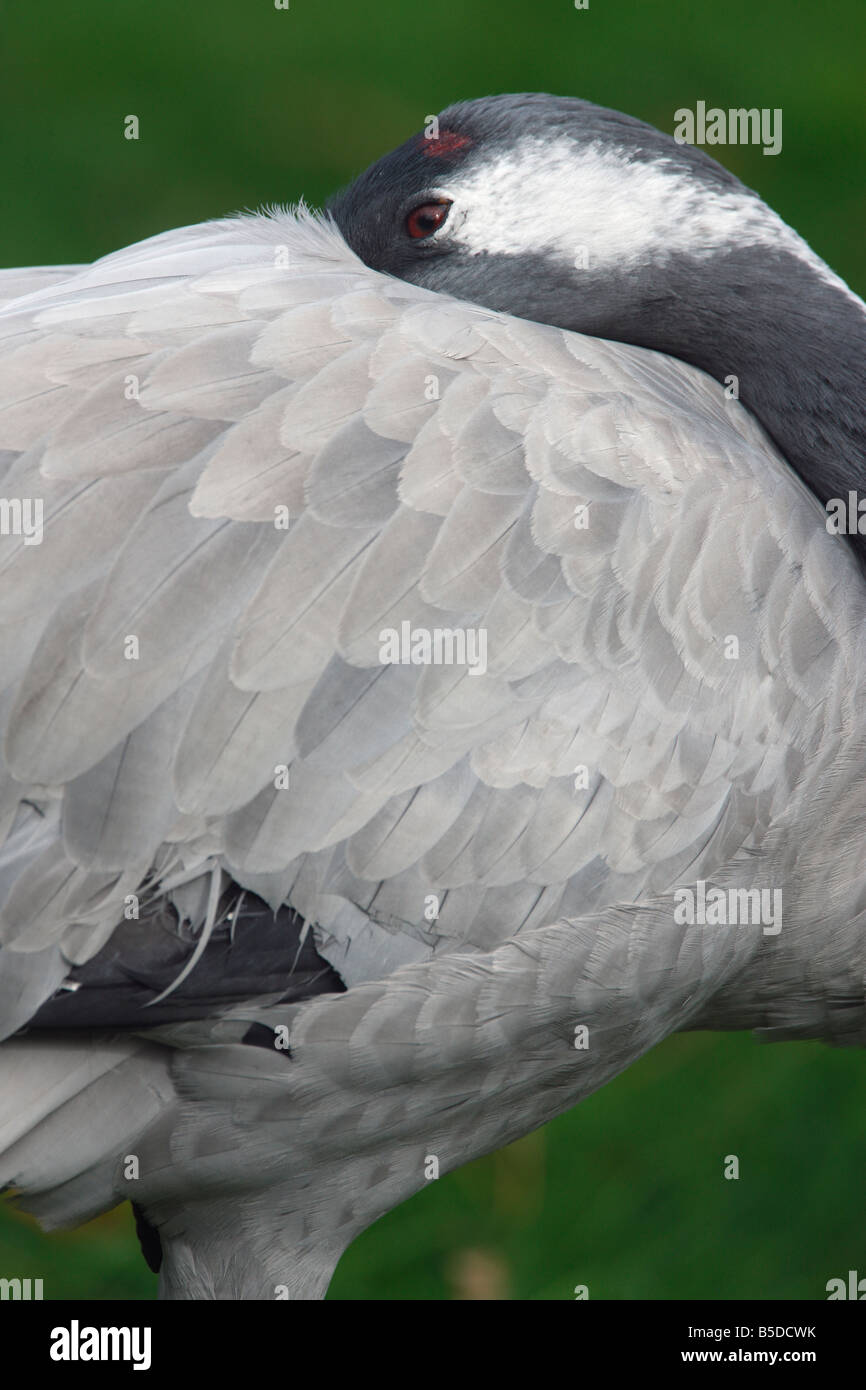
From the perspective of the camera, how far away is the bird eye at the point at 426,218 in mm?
2572

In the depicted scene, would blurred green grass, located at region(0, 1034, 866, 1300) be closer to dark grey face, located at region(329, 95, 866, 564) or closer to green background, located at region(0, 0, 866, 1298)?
green background, located at region(0, 0, 866, 1298)

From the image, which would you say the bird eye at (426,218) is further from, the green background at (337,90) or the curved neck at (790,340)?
the green background at (337,90)

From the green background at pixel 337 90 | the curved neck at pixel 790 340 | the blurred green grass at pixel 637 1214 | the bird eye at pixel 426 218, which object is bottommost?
the blurred green grass at pixel 637 1214

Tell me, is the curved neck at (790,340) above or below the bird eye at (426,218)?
below

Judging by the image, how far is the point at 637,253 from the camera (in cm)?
254

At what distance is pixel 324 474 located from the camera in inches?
85.2

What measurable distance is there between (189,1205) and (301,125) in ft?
15.7

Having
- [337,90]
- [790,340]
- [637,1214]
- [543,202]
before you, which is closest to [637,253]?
[543,202]

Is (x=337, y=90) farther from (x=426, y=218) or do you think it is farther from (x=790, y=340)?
(x=790, y=340)

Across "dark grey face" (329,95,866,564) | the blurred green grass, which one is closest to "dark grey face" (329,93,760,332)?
"dark grey face" (329,95,866,564)

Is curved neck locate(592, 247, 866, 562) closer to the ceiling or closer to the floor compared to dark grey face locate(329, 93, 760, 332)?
closer to the floor

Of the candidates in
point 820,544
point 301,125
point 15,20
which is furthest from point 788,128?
point 820,544

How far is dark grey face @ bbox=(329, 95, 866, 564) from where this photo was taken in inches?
98.8

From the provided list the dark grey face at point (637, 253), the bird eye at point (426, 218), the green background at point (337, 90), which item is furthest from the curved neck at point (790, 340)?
the green background at point (337, 90)
